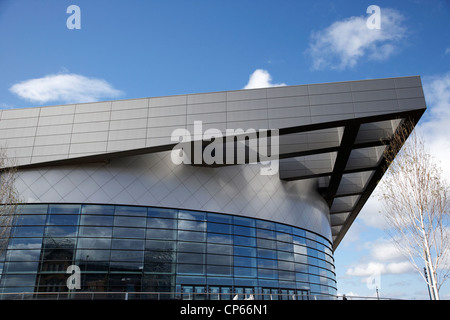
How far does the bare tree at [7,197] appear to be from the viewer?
65.1 feet

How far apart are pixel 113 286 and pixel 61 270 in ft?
9.45

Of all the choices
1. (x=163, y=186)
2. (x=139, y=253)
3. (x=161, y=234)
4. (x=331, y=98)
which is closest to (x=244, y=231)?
(x=161, y=234)

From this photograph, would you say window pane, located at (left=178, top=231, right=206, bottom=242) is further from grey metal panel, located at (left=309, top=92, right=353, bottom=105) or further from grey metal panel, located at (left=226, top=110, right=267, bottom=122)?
grey metal panel, located at (left=309, top=92, right=353, bottom=105)

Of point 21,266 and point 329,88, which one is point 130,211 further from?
point 329,88

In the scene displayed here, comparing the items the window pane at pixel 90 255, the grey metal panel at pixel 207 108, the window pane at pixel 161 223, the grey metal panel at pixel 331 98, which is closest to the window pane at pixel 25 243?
the window pane at pixel 90 255

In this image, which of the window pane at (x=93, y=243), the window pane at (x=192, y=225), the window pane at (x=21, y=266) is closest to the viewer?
the window pane at (x=21, y=266)

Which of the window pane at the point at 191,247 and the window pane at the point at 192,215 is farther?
the window pane at the point at 192,215

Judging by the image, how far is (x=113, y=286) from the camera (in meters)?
20.1

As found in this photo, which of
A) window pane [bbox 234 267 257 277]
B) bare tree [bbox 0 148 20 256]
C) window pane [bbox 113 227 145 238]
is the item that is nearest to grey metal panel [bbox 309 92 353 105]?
window pane [bbox 234 267 257 277]

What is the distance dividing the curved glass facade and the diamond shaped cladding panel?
21.4 inches

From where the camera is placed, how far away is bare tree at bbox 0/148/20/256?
19828mm

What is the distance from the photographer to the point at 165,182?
73.7 feet

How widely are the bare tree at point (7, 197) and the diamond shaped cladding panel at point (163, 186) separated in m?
0.50

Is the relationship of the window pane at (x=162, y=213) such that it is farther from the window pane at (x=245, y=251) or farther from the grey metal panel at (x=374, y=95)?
the grey metal panel at (x=374, y=95)
